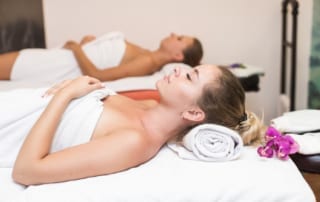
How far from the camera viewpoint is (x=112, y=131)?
4.45ft

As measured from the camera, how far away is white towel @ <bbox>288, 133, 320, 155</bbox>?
135 centimetres

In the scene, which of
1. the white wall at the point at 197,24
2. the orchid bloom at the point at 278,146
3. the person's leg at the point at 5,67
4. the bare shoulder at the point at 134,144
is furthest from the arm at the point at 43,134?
the white wall at the point at 197,24

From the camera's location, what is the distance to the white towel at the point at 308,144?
135 centimetres

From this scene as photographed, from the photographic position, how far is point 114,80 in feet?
8.12

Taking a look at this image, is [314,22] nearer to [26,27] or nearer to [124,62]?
[124,62]

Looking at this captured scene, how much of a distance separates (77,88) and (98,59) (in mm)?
1174

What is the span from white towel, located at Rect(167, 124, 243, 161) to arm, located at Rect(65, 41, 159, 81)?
1187mm

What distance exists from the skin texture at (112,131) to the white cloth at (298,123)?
0.31m

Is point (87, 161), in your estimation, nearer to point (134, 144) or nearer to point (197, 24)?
point (134, 144)

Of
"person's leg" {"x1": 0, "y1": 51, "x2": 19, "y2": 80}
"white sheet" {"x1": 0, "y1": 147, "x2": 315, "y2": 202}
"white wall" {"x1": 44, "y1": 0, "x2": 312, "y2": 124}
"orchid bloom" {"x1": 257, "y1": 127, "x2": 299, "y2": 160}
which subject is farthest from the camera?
"white wall" {"x1": 44, "y1": 0, "x2": 312, "y2": 124}

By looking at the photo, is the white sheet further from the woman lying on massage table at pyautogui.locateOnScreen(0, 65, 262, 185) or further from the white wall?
the white wall

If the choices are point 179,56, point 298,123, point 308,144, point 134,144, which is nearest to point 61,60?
point 179,56

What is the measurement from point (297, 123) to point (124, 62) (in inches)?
52.5

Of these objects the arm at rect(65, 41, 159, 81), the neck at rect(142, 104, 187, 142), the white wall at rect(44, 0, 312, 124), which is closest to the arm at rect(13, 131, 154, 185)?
the neck at rect(142, 104, 187, 142)
